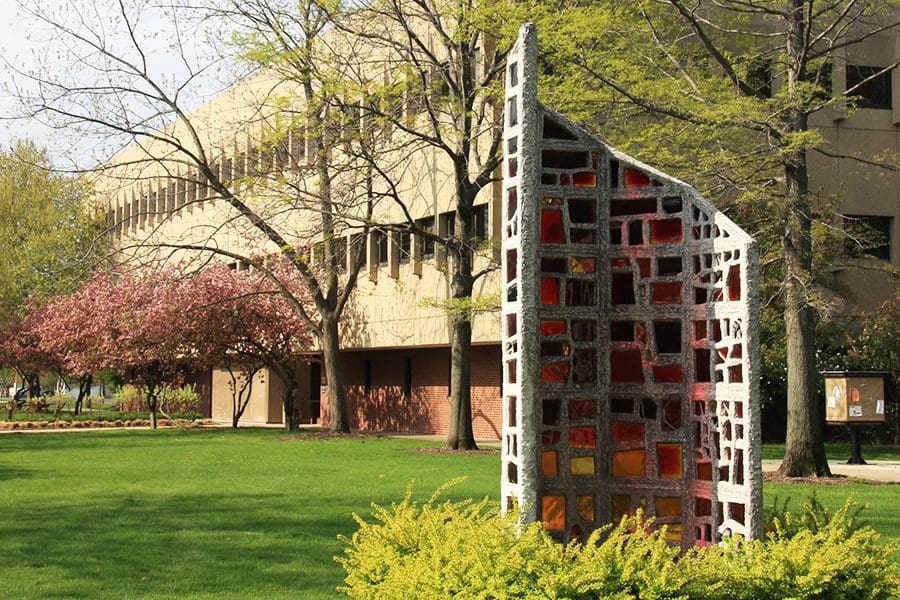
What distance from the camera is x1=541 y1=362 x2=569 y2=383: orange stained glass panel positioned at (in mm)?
7707

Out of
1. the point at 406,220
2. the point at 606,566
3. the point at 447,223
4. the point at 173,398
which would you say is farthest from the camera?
the point at 173,398

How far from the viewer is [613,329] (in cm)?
800

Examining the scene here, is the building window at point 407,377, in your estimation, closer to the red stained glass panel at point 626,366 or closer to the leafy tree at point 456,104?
the leafy tree at point 456,104

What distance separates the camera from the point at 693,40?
28969 mm

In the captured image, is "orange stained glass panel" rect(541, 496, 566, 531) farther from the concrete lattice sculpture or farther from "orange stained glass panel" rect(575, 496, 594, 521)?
"orange stained glass panel" rect(575, 496, 594, 521)

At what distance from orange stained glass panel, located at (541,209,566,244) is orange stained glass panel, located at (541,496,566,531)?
1.69m

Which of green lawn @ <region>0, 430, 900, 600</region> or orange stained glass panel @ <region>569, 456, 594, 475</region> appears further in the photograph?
green lawn @ <region>0, 430, 900, 600</region>

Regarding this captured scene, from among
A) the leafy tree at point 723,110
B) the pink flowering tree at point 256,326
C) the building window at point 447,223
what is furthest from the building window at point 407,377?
the leafy tree at point 723,110

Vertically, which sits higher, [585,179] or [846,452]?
[585,179]

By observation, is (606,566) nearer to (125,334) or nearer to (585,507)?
(585,507)

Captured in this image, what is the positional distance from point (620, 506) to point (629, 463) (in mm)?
296

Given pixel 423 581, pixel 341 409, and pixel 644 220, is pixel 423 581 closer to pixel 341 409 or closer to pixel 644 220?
pixel 644 220

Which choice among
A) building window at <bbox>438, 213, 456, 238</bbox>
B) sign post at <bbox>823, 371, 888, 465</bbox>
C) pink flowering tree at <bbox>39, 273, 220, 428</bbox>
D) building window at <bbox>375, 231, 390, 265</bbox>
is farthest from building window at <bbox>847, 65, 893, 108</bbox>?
pink flowering tree at <bbox>39, 273, 220, 428</bbox>

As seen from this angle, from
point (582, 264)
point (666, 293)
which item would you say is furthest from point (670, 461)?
point (582, 264)
